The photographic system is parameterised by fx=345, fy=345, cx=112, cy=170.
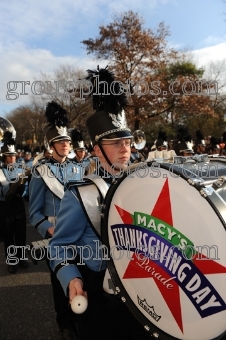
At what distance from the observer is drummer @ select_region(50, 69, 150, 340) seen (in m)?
1.66

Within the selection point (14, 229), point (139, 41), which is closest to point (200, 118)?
point (139, 41)

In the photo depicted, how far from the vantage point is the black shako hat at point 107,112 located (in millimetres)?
1937

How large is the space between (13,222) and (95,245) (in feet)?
11.9

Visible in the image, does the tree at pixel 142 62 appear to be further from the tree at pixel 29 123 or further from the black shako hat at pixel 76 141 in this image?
the tree at pixel 29 123

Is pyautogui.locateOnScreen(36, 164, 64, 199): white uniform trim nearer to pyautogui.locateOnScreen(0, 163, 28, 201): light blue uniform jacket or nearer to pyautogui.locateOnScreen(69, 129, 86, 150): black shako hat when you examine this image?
pyautogui.locateOnScreen(0, 163, 28, 201): light blue uniform jacket

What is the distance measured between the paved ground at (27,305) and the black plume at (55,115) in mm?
1900

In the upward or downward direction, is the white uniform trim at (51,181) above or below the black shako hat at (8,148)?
below

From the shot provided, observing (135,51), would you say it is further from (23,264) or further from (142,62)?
(23,264)

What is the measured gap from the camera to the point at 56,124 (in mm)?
3949

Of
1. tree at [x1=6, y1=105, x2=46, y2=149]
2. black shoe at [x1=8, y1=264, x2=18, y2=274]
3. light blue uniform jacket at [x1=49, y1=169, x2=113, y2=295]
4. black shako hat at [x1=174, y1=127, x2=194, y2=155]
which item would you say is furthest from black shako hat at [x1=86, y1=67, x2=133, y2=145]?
tree at [x1=6, y1=105, x2=46, y2=149]

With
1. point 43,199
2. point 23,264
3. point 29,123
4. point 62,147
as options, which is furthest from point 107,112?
point 29,123

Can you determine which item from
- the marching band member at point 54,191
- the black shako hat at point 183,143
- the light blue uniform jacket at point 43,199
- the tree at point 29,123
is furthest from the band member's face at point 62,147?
the tree at point 29,123

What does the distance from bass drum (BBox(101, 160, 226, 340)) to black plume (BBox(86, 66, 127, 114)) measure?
0.59m

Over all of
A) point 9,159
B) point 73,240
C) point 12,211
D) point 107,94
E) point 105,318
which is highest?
point 107,94
